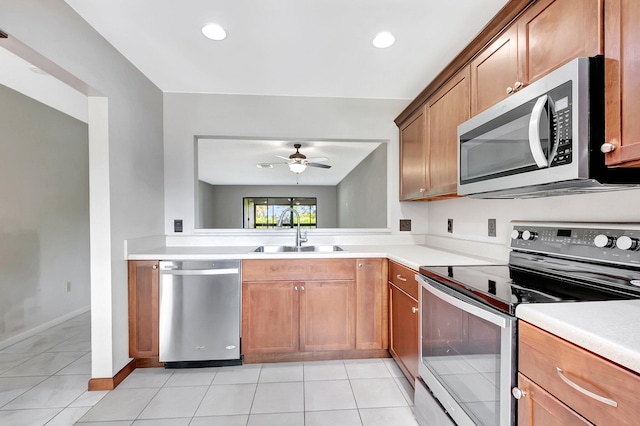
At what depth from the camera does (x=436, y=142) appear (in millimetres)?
2062

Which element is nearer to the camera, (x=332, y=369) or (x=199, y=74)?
A: (x=332, y=369)

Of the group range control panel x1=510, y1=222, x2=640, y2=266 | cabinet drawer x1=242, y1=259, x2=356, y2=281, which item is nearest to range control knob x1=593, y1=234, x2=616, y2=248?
range control panel x1=510, y1=222, x2=640, y2=266

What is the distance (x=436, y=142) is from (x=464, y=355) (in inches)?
54.4

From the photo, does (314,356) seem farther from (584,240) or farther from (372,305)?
(584,240)

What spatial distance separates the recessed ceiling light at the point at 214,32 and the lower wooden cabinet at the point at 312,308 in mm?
1529

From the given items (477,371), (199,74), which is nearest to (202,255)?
(199,74)

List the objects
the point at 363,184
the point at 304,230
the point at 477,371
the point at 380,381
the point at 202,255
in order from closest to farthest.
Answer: the point at 477,371
the point at 380,381
the point at 202,255
the point at 304,230
the point at 363,184

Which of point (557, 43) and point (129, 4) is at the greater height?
point (129, 4)

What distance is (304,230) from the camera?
2.81 metres

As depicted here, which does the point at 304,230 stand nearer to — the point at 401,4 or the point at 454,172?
the point at 454,172

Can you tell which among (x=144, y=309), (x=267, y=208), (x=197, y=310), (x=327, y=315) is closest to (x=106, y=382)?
(x=144, y=309)

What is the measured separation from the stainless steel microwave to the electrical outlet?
67 centimetres

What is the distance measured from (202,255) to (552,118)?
2.13 metres

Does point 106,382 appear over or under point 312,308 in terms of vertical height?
under
